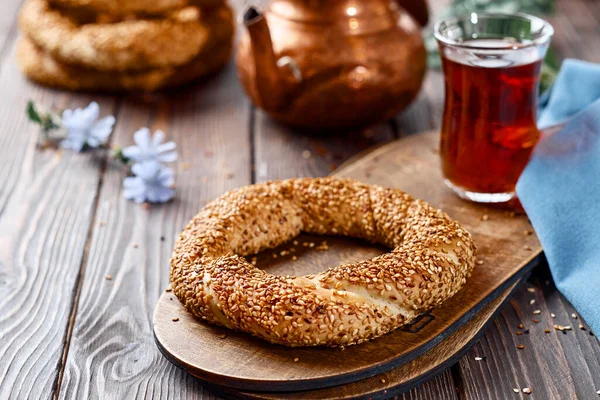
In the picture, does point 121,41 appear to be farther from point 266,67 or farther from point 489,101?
point 489,101

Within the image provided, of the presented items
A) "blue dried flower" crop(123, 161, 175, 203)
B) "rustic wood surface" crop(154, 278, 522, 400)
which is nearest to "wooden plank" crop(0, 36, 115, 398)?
"blue dried flower" crop(123, 161, 175, 203)

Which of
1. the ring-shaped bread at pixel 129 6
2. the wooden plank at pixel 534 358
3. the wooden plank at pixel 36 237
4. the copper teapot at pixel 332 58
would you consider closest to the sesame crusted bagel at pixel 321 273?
the wooden plank at pixel 534 358

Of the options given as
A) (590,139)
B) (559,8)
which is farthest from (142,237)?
(559,8)

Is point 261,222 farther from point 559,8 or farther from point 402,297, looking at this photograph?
point 559,8

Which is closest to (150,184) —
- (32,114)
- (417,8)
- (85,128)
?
(85,128)

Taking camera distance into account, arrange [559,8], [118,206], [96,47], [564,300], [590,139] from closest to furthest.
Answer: [564,300], [590,139], [118,206], [96,47], [559,8]
